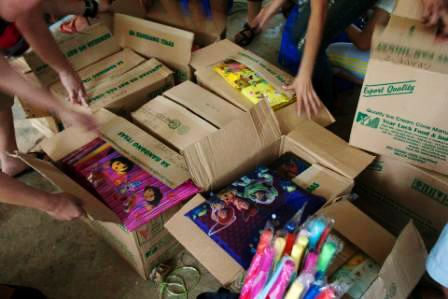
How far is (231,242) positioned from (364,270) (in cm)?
32

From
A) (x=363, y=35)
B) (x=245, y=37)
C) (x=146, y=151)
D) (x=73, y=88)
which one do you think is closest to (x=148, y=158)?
(x=146, y=151)

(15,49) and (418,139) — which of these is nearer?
(418,139)

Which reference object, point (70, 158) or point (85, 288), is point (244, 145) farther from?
point (85, 288)

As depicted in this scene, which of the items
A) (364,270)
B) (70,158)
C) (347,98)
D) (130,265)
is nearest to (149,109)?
(70,158)

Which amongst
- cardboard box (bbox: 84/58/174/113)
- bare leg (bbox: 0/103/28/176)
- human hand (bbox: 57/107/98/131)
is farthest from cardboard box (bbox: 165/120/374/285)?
bare leg (bbox: 0/103/28/176)

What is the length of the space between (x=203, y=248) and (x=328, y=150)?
18.7 inches

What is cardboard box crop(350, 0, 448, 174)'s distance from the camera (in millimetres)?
872

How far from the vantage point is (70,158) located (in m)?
1.11

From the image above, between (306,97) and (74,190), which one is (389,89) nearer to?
(306,97)

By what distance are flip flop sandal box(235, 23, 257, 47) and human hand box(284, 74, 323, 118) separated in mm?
1043

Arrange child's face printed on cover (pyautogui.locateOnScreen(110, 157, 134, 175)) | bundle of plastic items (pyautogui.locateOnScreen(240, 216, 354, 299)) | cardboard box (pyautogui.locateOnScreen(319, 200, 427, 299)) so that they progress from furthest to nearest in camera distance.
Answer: child's face printed on cover (pyautogui.locateOnScreen(110, 157, 134, 175)) < cardboard box (pyautogui.locateOnScreen(319, 200, 427, 299)) < bundle of plastic items (pyautogui.locateOnScreen(240, 216, 354, 299))

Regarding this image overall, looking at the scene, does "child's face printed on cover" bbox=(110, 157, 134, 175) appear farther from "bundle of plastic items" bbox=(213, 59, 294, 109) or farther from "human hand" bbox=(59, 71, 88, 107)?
"bundle of plastic items" bbox=(213, 59, 294, 109)

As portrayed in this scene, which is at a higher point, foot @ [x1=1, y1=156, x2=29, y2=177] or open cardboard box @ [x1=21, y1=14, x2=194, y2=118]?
open cardboard box @ [x1=21, y1=14, x2=194, y2=118]

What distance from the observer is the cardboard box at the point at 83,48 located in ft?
4.43
